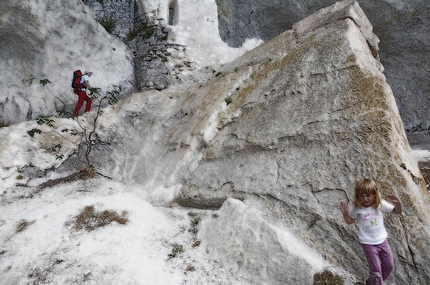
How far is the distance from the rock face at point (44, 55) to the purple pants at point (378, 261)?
7.49 m

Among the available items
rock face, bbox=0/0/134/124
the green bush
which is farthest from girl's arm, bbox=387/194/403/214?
the green bush

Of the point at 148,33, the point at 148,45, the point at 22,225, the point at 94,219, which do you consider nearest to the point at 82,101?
the point at 148,45

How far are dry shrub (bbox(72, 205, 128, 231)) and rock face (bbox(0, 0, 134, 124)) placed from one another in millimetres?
4307

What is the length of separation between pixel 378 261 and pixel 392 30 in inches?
379

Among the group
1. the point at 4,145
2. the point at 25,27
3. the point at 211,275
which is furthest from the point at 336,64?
the point at 25,27

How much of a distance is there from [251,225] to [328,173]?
1.13 m

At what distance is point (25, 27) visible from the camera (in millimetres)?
7113

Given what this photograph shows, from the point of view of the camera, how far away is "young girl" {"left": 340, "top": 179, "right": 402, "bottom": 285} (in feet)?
8.32

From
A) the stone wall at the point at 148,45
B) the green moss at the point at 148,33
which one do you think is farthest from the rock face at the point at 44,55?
the green moss at the point at 148,33

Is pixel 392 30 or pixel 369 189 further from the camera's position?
pixel 392 30

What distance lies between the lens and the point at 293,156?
12.9ft

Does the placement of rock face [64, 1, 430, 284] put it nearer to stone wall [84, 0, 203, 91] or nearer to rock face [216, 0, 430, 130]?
stone wall [84, 0, 203, 91]

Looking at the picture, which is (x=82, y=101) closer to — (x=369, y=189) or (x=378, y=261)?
(x=369, y=189)

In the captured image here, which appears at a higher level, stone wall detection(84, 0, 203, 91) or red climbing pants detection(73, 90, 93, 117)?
stone wall detection(84, 0, 203, 91)
